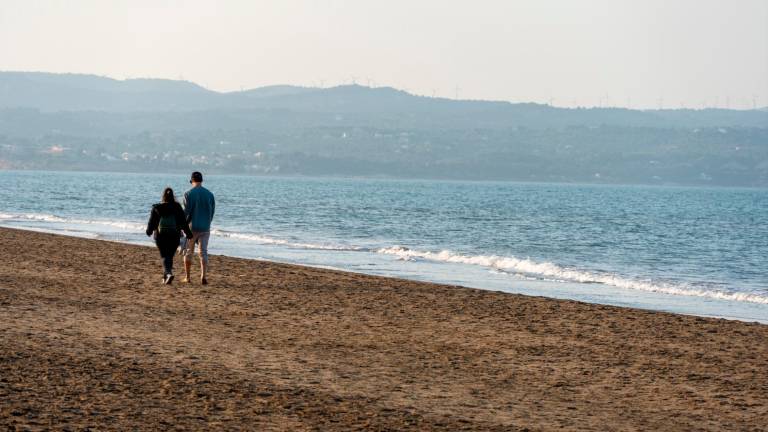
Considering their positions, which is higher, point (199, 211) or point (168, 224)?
point (199, 211)

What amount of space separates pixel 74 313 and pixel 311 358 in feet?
13.3

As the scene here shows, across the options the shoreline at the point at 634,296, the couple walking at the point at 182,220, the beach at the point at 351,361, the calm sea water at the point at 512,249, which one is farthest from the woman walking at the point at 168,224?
the calm sea water at the point at 512,249

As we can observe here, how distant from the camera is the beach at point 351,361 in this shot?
993 cm

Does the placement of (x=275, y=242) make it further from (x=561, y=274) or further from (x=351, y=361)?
(x=351, y=361)

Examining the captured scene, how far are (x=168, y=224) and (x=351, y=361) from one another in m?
7.21

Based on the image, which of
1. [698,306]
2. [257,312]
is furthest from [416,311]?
[698,306]

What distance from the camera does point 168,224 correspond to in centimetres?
1894

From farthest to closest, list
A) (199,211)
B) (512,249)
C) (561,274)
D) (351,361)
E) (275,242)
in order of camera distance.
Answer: (512,249)
(275,242)
(561,274)
(199,211)
(351,361)

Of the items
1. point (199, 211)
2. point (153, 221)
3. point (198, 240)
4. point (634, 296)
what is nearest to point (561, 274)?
point (634, 296)

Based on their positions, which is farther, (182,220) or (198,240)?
(198,240)

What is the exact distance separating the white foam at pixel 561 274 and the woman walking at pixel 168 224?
38.0 ft

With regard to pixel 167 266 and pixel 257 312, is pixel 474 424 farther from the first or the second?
pixel 167 266

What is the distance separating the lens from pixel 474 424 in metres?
9.81

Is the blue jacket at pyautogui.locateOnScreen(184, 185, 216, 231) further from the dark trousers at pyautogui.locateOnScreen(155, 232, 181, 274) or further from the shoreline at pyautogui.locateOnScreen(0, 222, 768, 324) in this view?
the shoreline at pyautogui.locateOnScreen(0, 222, 768, 324)
